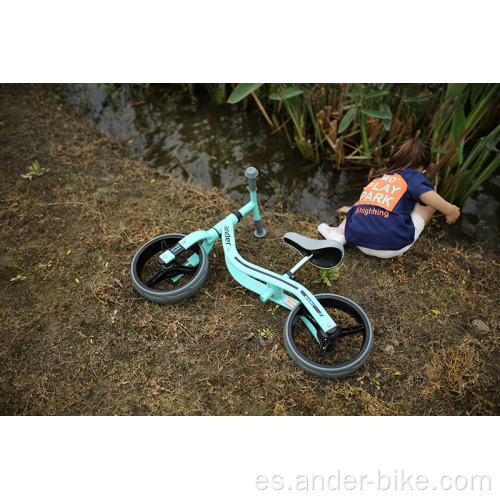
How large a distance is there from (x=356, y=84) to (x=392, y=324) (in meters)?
2.03

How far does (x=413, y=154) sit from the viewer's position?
8.25 feet

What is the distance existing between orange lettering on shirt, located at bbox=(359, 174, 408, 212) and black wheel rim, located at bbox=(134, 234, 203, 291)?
1.24m

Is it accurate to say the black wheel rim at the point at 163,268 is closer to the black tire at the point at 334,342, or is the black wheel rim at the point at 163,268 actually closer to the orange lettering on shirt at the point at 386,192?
the black tire at the point at 334,342

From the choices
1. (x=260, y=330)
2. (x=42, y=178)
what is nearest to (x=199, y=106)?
(x=42, y=178)

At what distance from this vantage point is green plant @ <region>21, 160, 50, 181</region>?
336 centimetres

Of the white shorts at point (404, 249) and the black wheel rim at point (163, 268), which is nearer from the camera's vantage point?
the black wheel rim at point (163, 268)

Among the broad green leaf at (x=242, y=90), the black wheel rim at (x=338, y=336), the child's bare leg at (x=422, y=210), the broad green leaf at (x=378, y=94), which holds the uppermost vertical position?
the broad green leaf at (x=242, y=90)

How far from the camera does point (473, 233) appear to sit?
2.97 meters

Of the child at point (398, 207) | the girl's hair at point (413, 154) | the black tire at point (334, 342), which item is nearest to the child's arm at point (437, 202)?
the child at point (398, 207)

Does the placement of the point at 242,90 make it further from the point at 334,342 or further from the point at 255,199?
the point at 334,342

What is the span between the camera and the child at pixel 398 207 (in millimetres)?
2434

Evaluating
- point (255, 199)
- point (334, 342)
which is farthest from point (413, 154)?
point (334, 342)

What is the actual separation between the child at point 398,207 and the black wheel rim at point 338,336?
0.56m

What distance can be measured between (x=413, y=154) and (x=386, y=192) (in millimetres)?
326
